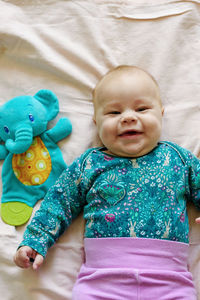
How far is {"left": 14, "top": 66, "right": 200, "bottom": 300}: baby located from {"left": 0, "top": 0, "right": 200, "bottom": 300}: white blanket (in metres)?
0.09

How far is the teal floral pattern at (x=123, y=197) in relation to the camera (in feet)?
3.39

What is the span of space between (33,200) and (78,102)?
1.22ft

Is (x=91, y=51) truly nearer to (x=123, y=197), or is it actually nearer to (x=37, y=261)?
(x=123, y=197)

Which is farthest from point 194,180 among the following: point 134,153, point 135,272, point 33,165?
point 33,165

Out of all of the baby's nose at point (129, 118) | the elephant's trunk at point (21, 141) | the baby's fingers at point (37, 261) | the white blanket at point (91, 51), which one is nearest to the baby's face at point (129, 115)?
the baby's nose at point (129, 118)

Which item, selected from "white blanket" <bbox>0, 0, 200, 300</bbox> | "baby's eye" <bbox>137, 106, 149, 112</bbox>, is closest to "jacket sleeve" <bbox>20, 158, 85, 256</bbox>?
"white blanket" <bbox>0, 0, 200, 300</bbox>

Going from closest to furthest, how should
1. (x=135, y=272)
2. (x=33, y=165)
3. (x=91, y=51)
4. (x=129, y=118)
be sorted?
(x=135, y=272) → (x=129, y=118) → (x=33, y=165) → (x=91, y=51)

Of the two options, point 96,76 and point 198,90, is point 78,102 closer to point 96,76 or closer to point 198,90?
point 96,76

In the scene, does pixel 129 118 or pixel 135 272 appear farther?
pixel 129 118

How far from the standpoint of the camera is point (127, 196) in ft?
3.50

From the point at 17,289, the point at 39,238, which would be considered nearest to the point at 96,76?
the point at 39,238

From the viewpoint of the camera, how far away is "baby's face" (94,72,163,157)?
3.59 feet

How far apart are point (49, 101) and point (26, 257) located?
521 millimetres

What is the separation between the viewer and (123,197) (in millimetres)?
1067
